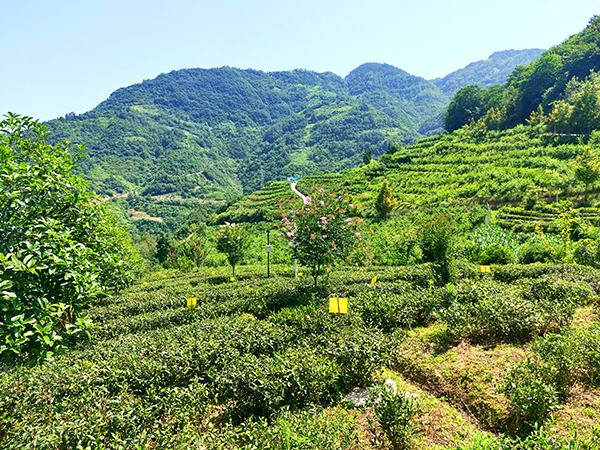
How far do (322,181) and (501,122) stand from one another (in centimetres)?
3406

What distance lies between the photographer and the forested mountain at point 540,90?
53688 millimetres

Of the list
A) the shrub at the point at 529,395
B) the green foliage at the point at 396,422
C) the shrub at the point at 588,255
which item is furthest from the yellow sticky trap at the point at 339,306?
the shrub at the point at 588,255

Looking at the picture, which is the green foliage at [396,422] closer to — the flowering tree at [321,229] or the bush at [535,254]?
the flowering tree at [321,229]

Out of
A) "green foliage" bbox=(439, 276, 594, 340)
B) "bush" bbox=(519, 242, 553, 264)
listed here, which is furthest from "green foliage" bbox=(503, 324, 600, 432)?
"bush" bbox=(519, 242, 553, 264)

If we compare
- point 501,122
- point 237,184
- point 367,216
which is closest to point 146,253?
point 367,216

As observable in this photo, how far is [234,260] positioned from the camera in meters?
15.0

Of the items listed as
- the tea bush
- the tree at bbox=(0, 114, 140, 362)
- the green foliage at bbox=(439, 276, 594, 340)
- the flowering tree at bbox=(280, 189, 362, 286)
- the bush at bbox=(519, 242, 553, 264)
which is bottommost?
the bush at bbox=(519, 242, 553, 264)

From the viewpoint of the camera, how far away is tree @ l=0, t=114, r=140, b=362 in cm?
272

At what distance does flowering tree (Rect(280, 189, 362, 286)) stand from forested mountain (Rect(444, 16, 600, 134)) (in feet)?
168

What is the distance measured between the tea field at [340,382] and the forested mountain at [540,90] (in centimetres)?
5306

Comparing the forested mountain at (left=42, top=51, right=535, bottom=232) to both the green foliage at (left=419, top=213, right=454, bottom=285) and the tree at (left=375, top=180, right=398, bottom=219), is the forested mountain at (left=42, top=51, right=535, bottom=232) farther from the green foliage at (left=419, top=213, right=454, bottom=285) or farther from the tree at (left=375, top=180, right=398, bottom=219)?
the green foliage at (left=419, top=213, right=454, bottom=285)

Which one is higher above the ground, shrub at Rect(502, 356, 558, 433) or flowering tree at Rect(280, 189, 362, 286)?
flowering tree at Rect(280, 189, 362, 286)

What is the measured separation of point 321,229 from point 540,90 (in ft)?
241

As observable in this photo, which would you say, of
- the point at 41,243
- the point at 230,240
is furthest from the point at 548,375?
the point at 230,240
